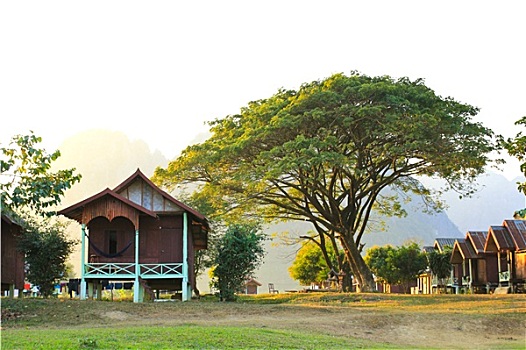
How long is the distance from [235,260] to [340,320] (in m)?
9.77

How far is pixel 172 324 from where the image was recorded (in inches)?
774

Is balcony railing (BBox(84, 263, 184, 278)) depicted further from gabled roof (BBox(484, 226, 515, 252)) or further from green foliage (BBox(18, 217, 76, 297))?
gabled roof (BBox(484, 226, 515, 252))

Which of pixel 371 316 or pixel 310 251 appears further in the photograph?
pixel 310 251

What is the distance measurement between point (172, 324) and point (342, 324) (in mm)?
4979

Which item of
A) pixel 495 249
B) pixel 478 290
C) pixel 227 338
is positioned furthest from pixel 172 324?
pixel 478 290

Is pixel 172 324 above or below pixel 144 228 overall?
below

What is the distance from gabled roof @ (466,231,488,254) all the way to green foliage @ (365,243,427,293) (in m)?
12.1

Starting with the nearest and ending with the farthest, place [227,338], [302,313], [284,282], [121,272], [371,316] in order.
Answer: [227,338] → [371,316] → [302,313] → [121,272] → [284,282]

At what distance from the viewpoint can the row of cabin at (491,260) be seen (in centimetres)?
3850

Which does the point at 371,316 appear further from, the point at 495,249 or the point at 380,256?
the point at 380,256

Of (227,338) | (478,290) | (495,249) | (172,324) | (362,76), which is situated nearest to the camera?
(227,338)

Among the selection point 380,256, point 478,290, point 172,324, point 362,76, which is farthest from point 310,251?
point 172,324

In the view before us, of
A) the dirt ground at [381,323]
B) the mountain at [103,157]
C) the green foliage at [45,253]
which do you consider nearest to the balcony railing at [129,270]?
the green foliage at [45,253]

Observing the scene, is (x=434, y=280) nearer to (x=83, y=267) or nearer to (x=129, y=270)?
(x=129, y=270)
